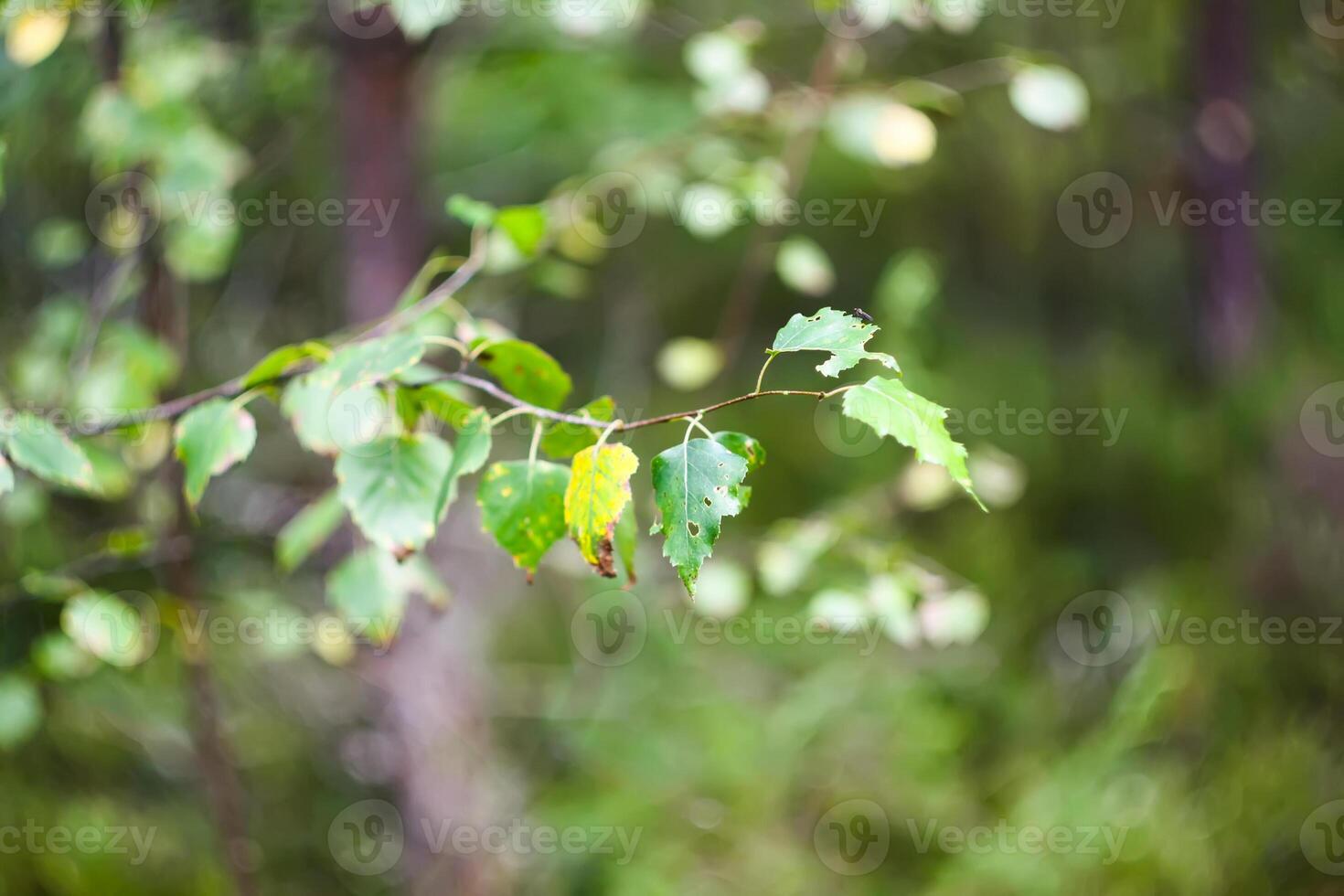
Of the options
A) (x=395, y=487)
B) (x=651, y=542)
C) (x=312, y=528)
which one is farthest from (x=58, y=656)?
(x=651, y=542)

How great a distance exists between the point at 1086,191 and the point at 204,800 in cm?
411

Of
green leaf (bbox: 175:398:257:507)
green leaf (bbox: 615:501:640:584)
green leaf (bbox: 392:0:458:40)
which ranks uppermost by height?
green leaf (bbox: 392:0:458:40)

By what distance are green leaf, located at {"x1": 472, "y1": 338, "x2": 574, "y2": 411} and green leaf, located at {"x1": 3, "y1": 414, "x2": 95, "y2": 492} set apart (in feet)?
1.19

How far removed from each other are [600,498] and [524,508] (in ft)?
0.33

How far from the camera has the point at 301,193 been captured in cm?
270

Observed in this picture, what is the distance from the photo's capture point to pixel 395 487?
72cm

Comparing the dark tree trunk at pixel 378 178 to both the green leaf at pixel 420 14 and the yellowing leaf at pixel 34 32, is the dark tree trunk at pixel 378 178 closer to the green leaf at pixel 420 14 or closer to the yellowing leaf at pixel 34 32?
the yellowing leaf at pixel 34 32

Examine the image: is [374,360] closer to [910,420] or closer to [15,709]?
[910,420]

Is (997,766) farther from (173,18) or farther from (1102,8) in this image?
(1102,8)

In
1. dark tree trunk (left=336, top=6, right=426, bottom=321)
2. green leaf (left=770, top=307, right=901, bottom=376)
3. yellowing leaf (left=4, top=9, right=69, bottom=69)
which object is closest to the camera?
green leaf (left=770, top=307, right=901, bottom=376)

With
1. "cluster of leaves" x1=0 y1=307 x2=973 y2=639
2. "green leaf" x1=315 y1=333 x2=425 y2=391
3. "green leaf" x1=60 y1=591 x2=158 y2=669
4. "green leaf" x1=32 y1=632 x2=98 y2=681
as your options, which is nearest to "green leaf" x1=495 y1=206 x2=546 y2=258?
"cluster of leaves" x1=0 y1=307 x2=973 y2=639

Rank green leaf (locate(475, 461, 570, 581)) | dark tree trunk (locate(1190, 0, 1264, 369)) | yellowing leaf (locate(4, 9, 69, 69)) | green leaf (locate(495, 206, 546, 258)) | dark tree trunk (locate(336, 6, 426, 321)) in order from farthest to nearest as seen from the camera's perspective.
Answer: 1. dark tree trunk (locate(1190, 0, 1264, 369))
2. dark tree trunk (locate(336, 6, 426, 321))
3. yellowing leaf (locate(4, 9, 69, 69))
4. green leaf (locate(495, 206, 546, 258))
5. green leaf (locate(475, 461, 570, 581))

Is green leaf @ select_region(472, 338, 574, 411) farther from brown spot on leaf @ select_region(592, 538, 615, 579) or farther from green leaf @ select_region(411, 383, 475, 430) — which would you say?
brown spot on leaf @ select_region(592, 538, 615, 579)

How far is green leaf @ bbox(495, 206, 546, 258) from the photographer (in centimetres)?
91
